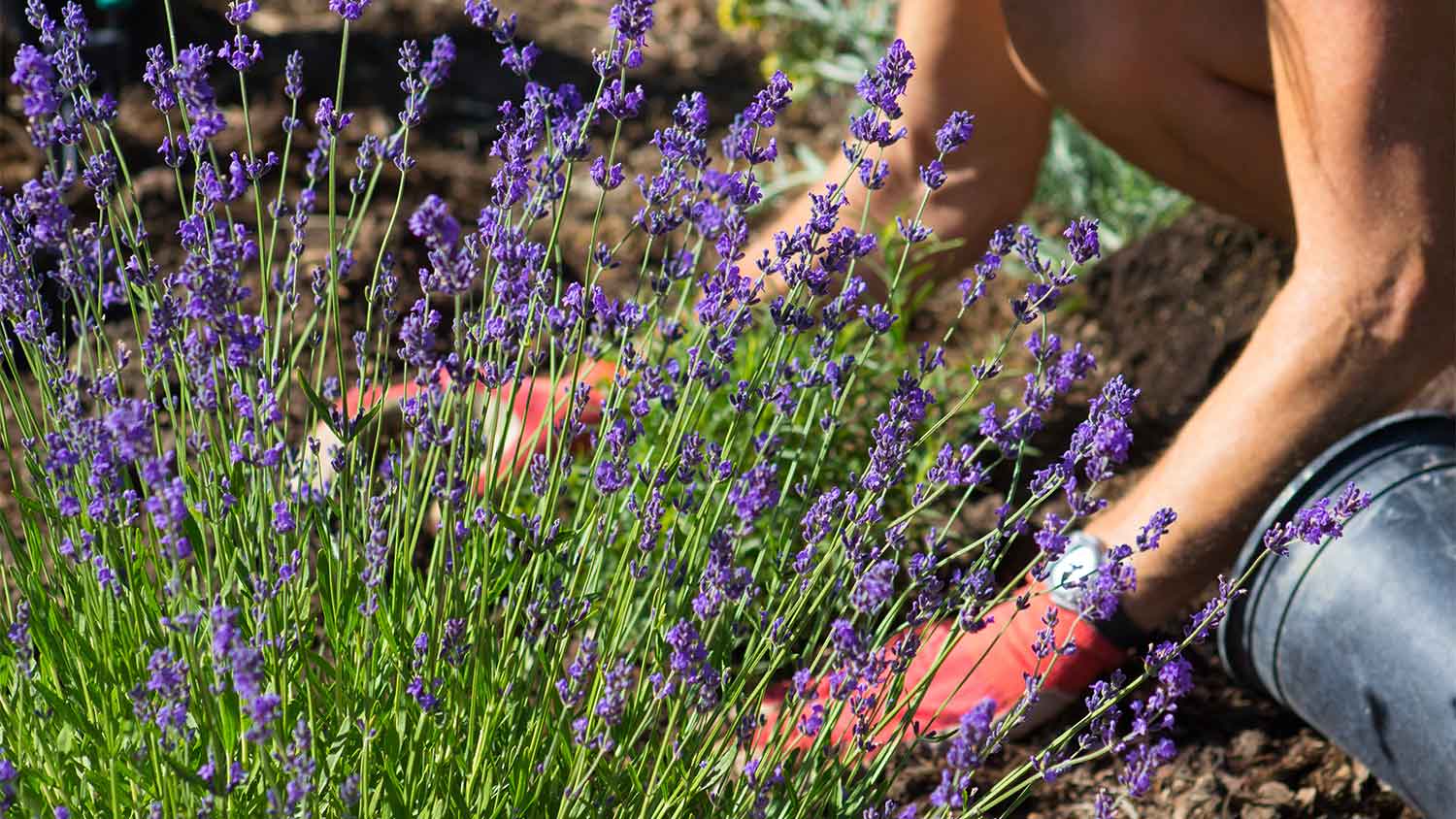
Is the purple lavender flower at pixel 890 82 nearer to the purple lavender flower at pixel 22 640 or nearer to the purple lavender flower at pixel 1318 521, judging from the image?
the purple lavender flower at pixel 1318 521

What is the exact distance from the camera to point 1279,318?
7.06 feet

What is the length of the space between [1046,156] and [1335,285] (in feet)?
5.45

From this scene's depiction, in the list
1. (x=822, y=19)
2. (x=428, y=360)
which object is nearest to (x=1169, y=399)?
(x=822, y=19)

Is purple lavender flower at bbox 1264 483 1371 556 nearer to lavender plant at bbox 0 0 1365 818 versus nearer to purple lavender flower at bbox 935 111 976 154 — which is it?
lavender plant at bbox 0 0 1365 818

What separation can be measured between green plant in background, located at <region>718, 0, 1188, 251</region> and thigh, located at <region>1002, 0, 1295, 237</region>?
20.2 inches

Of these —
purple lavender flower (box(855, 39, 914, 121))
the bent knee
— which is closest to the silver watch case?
the bent knee

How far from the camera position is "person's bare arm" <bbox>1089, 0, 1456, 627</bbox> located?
2002 mm

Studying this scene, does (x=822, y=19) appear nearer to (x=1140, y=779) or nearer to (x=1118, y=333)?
(x=1118, y=333)

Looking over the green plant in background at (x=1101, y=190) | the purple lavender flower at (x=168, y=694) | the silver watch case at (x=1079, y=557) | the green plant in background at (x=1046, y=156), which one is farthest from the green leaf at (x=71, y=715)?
the green plant in background at (x=1101, y=190)

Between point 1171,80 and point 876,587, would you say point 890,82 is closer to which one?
point 876,587

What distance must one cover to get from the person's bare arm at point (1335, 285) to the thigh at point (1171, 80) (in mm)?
340

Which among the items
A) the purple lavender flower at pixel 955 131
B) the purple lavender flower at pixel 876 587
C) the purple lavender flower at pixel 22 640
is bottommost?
the purple lavender flower at pixel 22 640

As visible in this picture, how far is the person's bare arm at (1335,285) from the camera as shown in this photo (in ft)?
6.57

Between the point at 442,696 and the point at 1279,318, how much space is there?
1333 millimetres
